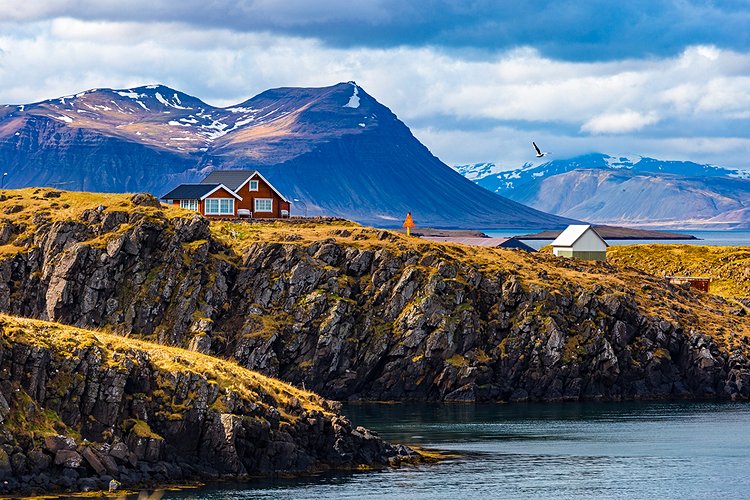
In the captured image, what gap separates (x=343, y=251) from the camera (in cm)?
19100

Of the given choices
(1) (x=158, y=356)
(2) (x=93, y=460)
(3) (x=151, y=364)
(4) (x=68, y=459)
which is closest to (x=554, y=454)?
(1) (x=158, y=356)

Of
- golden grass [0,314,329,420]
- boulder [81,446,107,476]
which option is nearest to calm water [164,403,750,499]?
boulder [81,446,107,476]

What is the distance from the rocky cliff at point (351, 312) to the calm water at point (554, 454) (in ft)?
23.7

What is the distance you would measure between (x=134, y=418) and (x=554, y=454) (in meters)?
45.5

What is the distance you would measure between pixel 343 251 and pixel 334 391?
2286cm

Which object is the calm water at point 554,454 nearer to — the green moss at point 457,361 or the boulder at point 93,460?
the boulder at point 93,460

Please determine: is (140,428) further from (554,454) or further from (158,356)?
(554,454)

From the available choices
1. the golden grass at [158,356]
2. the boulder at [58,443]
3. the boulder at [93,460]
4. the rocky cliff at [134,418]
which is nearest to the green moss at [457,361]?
the golden grass at [158,356]

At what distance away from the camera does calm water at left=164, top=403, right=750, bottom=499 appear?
107 m

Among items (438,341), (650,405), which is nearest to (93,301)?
(438,341)

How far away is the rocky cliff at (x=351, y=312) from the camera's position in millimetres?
178750

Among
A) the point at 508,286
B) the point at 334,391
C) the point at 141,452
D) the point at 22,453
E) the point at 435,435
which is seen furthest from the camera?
the point at 508,286

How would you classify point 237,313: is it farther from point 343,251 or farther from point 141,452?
point 141,452

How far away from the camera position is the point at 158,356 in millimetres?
110812
